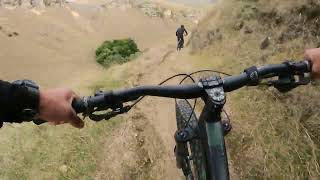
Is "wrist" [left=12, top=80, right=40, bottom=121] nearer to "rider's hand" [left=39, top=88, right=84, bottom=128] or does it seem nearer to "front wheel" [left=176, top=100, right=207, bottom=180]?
"rider's hand" [left=39, top=88, right=84, bottom=128]

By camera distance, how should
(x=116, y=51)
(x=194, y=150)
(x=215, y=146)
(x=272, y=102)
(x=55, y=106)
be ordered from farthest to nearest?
(x=116, y=51)
(x=272, y=102)
(x=194, y=150)
(x=215, y=146)
(x=55, y=106)

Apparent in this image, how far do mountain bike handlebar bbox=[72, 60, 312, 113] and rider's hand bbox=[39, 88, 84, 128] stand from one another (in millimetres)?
97

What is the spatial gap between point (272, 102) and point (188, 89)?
4.69 meters

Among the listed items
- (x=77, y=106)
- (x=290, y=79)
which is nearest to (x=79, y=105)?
(x=77, y=106)

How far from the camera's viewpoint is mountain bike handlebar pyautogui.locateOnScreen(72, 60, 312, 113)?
2725 mm

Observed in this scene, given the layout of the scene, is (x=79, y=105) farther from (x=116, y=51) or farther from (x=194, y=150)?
(x=116, y=51)

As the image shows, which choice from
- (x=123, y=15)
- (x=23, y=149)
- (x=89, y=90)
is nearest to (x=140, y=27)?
(x=123, y=15)

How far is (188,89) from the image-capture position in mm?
2752

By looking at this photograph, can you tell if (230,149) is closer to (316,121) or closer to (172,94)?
(316,121)

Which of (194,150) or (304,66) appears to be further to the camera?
(194,150)

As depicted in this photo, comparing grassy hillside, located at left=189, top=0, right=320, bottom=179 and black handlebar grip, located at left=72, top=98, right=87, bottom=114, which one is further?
grassy hillside, located at left=189, top=0, right=320, bottom=179

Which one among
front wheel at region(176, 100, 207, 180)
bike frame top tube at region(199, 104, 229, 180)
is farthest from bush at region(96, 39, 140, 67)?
bike frame top tube at region(199, 104, 229, 180)

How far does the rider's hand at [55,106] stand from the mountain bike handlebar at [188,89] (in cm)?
10

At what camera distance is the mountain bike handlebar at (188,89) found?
2725 mm
